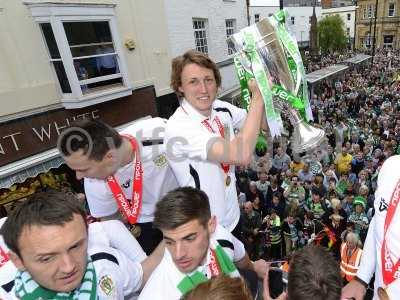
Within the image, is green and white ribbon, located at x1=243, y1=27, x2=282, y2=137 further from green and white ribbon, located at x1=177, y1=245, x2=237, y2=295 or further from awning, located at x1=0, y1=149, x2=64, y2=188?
awning, located at x1=0, y1=149, x2=64, y2=188

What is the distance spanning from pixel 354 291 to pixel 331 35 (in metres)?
54.4

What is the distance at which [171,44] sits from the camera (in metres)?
11.3

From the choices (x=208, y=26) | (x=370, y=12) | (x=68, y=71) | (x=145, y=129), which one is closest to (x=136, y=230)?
(x=145, y=129)

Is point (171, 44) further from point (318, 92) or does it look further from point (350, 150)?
point (318, 92)

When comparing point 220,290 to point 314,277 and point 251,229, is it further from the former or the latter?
point 251,229

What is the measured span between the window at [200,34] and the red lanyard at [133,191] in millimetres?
11182

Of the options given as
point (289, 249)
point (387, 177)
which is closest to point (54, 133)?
point (289, 249)

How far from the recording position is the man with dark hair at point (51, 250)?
154 cm

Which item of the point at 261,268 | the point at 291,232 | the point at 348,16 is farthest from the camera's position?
the point at 348,16

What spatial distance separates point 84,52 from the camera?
877cm

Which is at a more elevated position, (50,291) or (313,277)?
(50,291)

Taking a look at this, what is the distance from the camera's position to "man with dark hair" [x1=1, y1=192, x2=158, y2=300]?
154cm

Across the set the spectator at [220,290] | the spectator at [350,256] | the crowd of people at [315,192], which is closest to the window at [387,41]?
the crowd of people at [315,192]

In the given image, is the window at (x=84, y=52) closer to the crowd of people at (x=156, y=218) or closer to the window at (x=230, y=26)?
the crowd of people at (x=156, y=218)
